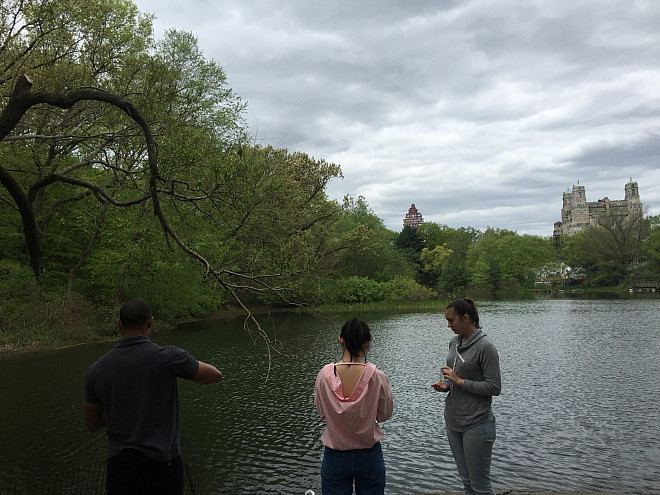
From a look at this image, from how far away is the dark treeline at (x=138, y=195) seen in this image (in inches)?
269

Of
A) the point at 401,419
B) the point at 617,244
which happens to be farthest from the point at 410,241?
the point at 401,419

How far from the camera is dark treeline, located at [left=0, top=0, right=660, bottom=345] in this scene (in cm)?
683

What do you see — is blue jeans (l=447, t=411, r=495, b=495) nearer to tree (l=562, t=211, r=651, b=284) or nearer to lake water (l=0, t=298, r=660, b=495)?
lake water (l=0, t=298, r=660, b=495)

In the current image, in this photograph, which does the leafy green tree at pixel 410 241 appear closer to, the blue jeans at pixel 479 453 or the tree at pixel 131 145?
the tree at pixel 131 145

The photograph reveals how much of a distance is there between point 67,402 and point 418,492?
331 inches

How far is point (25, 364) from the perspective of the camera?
1556 cm

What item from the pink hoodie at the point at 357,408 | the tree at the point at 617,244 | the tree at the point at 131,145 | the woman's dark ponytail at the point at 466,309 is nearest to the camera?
the pink hoodie at the point at 357,408

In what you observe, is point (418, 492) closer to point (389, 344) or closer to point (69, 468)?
point (69, 468)

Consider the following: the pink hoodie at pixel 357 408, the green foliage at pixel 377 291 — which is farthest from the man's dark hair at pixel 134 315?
the green foliage at pixel 377 291

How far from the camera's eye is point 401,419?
30.7 feet

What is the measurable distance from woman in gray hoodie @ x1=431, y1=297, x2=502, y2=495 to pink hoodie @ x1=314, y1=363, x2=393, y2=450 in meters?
0.72

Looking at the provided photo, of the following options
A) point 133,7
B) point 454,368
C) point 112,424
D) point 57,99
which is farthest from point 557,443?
point 133,7

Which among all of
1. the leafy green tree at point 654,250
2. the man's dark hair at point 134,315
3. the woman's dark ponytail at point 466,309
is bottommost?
the woman's dark ponytail at point 466,309

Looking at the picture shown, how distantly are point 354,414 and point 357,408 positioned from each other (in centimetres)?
4
